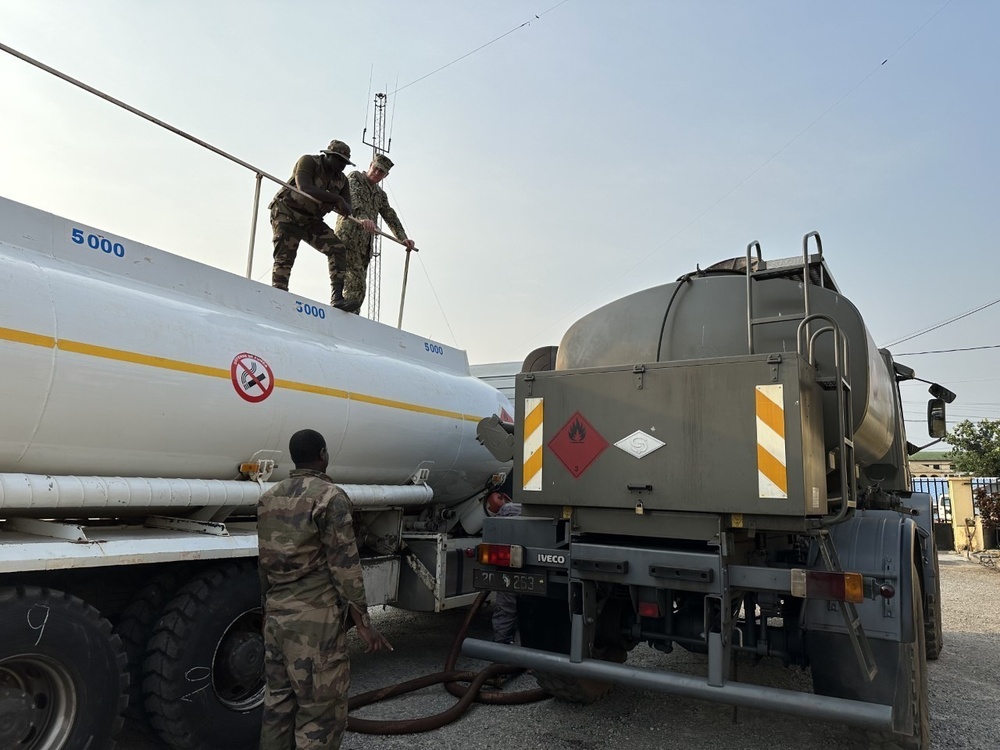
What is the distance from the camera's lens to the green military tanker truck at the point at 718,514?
3.52 m

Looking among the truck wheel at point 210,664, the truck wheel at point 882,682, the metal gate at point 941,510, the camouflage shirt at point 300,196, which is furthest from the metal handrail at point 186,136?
the metal gate at point 941,510

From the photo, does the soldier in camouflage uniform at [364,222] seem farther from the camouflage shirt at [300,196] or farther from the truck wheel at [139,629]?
the truck wheel at [139,629]

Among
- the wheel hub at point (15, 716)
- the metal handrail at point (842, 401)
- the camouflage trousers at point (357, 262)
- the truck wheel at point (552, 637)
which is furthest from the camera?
the camouflage trousers at point (357, 262)

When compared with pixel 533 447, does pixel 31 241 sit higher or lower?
higher

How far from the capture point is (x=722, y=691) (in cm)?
343

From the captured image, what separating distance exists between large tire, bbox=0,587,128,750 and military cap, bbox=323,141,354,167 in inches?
159

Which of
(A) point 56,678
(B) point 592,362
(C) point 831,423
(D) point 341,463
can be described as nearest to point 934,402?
(C) point 831,423

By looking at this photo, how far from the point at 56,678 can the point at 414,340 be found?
3.87 meters

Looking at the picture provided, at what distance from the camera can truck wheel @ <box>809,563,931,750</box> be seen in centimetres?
350

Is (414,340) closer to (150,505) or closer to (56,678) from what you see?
(150,505)

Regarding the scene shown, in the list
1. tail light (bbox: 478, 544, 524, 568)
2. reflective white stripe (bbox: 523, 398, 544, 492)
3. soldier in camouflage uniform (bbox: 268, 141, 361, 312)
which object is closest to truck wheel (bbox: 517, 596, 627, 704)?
tail light (bbox: 478, 544, 524, 568)

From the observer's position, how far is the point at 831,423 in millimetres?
4129

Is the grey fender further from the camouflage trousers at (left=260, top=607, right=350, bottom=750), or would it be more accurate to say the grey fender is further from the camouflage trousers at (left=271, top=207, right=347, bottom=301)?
the camouflage trousers at (left=271, top=207, right=347, bottom=301)

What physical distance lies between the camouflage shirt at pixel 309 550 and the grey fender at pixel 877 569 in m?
2.24
